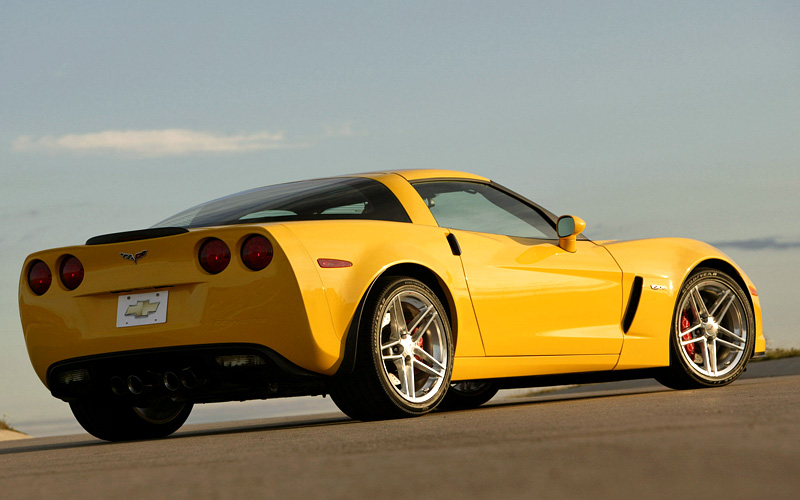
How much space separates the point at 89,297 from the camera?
18.9 ft

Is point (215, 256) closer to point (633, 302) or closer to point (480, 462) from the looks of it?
point (480, 462)

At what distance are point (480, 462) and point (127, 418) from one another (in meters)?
3.73

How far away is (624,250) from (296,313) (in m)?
3.00

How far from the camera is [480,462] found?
3.48 m

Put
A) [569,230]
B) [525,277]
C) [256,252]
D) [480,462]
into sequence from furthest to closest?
[569,230]
[525,277]
[256,252]
[480,462]

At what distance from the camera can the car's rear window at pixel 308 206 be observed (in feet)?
19.6

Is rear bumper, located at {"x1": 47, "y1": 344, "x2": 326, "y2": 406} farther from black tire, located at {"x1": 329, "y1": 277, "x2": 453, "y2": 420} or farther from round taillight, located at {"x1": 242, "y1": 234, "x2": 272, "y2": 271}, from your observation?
round taillight, located at {"x1": 242, "y1": 234, "x2": 272, "y2": 271}

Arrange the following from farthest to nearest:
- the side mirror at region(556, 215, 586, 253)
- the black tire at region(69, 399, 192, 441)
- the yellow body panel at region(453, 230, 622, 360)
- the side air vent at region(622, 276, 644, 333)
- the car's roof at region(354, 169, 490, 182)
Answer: the side air vent at region(622, 276, 644, 333) → the side mirror at region(556, 215, 586, 253) → the car's roof at region(354, 169, 490, 182) → the black tire at region(69, 399, 192, 441) → the yellow body panel at region(453, 230, 622, 360)

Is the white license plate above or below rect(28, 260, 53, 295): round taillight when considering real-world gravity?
below

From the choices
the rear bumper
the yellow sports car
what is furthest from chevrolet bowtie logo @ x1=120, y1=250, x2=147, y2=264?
the rear bumper

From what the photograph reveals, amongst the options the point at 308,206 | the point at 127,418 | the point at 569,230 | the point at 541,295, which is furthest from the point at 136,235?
the point at 569,230

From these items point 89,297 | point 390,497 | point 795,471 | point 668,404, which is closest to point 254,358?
point 89,297

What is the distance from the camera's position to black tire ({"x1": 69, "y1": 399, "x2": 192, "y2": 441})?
6.49 metres

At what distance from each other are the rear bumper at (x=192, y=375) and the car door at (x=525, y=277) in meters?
1.26
